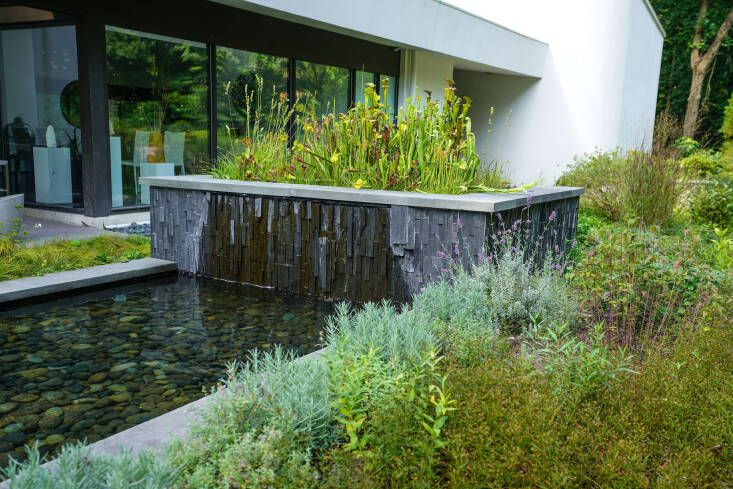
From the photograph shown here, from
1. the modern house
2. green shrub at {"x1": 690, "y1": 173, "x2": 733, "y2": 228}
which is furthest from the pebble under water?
green shrub at {"x1": 690, "y1": 173, "x2": 733, "y2": 228}

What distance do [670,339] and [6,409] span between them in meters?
3.16

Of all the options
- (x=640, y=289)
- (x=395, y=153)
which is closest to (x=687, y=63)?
(x=395, y=153)

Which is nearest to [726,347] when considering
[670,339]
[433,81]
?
[670,339]

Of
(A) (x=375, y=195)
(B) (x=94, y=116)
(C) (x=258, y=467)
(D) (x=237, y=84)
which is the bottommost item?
(C) (x=258, y=467)

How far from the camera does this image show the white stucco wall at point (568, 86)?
1449 centimetres

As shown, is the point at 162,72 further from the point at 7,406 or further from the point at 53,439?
the point at 53,439

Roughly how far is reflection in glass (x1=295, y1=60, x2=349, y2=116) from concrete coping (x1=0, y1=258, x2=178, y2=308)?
202 inches

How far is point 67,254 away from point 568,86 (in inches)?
500

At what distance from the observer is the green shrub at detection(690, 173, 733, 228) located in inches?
303

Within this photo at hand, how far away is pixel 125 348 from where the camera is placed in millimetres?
3588

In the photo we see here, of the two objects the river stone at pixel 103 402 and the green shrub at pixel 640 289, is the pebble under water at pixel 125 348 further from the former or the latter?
the green shrub at pixel 640 289

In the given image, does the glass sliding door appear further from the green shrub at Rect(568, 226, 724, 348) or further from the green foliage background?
the green foliage background

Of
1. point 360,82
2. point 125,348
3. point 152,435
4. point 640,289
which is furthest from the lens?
point 360,82

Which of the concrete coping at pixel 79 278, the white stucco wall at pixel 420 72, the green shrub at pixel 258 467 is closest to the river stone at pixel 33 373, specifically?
the concrete coping at pixel 79 278
